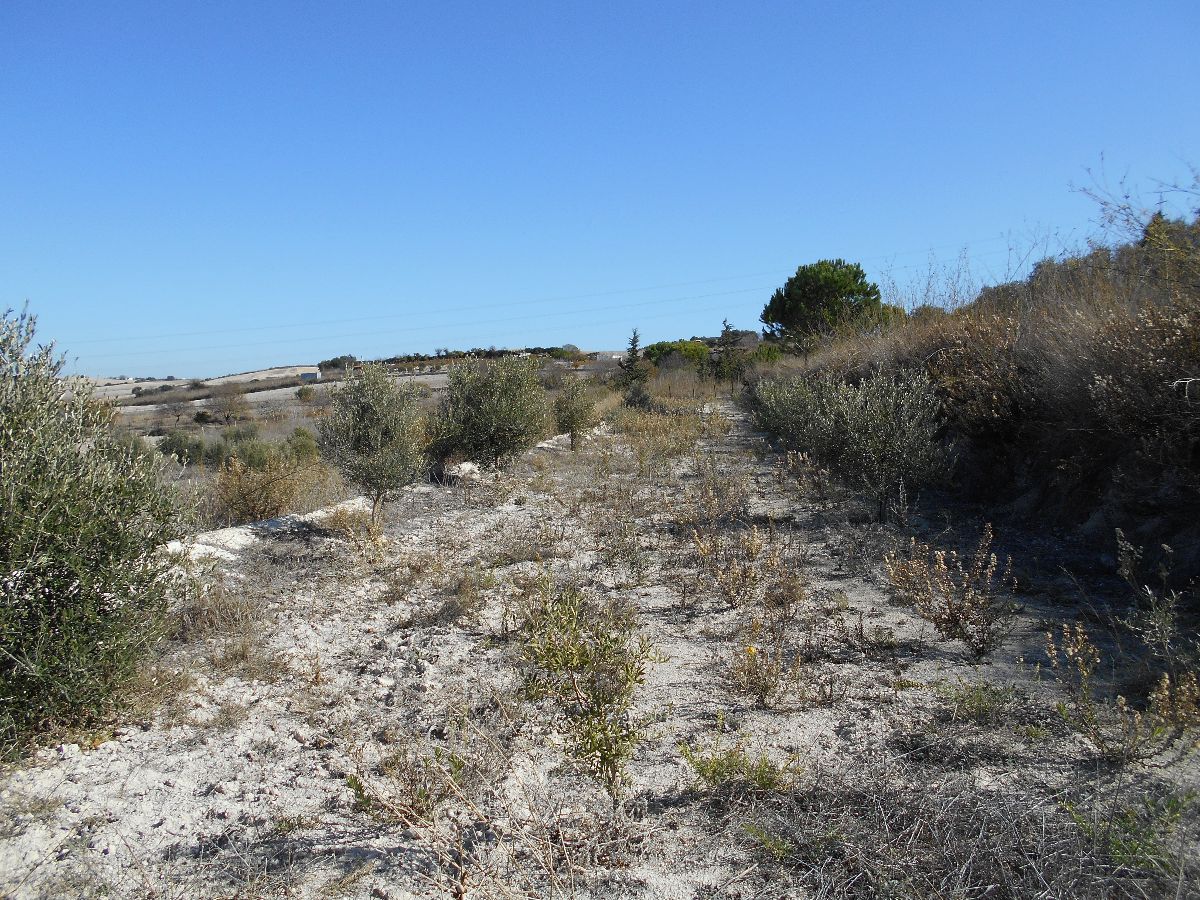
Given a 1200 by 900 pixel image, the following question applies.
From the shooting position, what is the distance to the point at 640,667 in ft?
10.3

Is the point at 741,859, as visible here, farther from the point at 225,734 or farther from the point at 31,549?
the point at 31,549

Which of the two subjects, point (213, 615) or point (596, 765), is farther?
point (213, 615)

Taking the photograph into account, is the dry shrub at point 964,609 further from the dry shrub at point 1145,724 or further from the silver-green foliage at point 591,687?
the silver-green foliage at point 591,687

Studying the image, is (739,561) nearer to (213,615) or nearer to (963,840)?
(963,840)

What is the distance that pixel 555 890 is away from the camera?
2.47m

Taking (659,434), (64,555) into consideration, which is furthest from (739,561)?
(659,434)

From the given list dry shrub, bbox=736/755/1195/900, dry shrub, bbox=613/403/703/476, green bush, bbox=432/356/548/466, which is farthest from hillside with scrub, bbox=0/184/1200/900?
dry shrub, bbox=613/403/703/476

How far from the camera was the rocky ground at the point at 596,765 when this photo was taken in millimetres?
2566

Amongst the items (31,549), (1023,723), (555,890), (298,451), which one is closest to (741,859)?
(555,890)

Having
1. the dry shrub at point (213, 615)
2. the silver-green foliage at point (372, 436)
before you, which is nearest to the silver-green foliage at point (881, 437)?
the silver-green foliage at point (372, 436)

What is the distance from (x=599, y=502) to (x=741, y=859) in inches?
283

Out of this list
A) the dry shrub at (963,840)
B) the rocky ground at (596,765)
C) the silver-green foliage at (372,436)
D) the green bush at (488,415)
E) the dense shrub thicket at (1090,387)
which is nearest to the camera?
the dry shrub at (963,840)

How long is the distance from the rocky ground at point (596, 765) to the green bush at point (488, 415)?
5.27 meters

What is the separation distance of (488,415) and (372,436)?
127 inches
